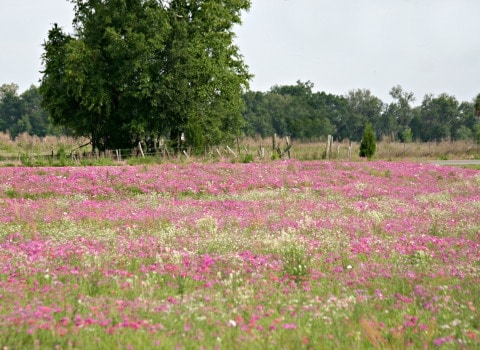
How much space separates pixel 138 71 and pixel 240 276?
33347mm

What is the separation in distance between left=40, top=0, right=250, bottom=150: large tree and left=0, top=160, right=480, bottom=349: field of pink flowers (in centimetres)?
2356

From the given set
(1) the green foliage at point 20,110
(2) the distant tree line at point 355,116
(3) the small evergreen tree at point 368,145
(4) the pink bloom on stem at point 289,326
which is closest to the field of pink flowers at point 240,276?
(4) the pink bloom on stem at point 289,326

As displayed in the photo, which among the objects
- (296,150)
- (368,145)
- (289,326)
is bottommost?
(289,326)

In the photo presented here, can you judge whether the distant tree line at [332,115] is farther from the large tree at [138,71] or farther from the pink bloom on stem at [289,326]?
the pink bloom on stem at [289,326]

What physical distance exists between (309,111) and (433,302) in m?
123

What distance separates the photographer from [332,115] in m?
132

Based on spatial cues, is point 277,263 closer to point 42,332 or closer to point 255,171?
point 42,332

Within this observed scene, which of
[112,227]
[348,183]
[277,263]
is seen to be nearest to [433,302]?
[277,263]

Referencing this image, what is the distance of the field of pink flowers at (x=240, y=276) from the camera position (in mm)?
4762

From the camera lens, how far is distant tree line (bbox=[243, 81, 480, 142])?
11742cm

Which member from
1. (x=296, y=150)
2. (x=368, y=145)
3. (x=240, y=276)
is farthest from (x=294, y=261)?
(x=296, y=150)

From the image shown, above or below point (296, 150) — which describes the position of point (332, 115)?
above

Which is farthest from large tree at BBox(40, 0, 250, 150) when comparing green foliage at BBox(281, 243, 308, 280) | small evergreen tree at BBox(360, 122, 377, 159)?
green foliage at BBox(281, 243, 308, 280)

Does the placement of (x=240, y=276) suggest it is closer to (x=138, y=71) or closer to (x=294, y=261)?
(x=294, y=261)
